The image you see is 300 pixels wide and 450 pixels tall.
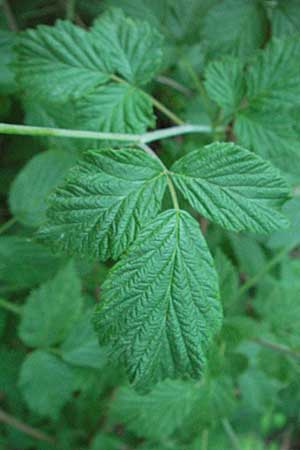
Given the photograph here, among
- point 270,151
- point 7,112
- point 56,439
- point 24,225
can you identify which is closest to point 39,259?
point 24,225

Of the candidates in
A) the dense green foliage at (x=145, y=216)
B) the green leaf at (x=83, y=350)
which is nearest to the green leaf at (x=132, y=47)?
the dense green foliage at (x=145, y=216)

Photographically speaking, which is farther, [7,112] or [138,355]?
[7,112]

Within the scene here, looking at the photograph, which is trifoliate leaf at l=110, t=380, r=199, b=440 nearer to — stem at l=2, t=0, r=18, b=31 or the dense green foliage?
the dense green foliage

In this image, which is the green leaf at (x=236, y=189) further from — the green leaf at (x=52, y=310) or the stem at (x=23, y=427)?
the stem at (x=23, y=427)

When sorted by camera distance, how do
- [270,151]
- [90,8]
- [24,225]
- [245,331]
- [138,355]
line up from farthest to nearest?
[90,8], [24,225], [245,331], [270,151], [138,355]

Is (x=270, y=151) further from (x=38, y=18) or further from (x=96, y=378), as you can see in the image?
(x=38, y=18)

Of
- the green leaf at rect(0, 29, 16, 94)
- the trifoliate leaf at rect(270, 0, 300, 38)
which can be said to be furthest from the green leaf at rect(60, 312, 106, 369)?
the trifoliate leaf at rect(270, 0, 300, 38)

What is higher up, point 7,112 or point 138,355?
point 7,112
